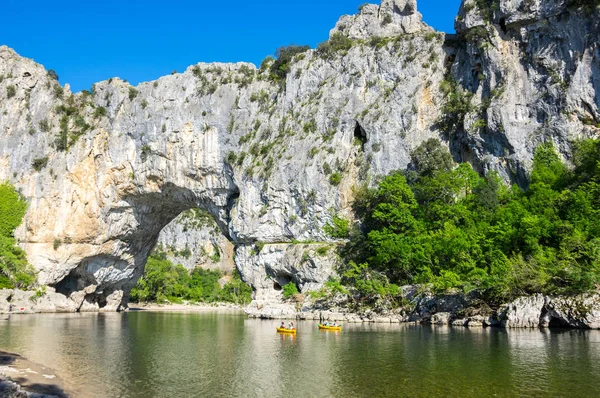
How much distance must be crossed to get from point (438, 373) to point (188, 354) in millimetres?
11411

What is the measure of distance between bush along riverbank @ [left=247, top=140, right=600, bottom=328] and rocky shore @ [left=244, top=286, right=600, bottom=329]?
7cm

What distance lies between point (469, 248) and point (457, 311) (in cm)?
458

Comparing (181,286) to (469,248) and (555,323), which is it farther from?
(555,323)

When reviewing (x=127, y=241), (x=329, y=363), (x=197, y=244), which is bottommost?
(x=329, y=363)

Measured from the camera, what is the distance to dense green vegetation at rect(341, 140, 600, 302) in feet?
97.9

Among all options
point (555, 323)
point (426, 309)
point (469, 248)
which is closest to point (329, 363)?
point (555, 323)

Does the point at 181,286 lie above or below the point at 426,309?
below

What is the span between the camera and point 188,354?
74.8 feet

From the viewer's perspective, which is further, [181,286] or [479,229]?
[181,286]

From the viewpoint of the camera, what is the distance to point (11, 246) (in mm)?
49906

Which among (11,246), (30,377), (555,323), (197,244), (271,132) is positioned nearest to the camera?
(30,377)

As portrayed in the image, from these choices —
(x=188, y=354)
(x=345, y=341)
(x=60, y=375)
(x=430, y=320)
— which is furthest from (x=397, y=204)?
(x=60, y=375)

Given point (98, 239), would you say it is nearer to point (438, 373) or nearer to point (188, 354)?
point (188, 354)

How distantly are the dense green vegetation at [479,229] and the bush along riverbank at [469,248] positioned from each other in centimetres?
8
